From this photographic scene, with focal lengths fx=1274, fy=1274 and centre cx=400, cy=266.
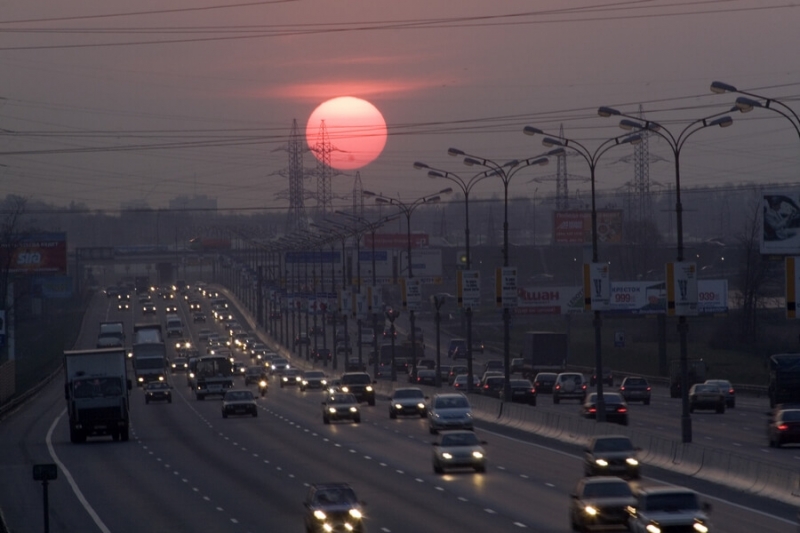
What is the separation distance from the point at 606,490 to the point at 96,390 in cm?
3004

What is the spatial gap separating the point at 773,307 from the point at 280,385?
178ft

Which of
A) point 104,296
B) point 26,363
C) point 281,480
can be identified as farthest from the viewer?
point 104,296

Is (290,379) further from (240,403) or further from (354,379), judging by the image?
(240,403)

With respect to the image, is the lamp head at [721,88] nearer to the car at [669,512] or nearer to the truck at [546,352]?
the car at [669,512]

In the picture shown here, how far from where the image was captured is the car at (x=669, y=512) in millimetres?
21234

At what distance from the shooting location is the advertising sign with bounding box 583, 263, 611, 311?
4656cm

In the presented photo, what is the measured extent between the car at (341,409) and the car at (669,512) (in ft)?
116

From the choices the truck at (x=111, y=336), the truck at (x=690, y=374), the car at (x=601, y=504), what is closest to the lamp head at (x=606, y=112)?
the car at (x=601, y=504)

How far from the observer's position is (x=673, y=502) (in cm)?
2164

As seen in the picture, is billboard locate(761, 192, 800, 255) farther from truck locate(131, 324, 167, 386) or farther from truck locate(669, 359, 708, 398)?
truck locate(131, 324, 167, 386)

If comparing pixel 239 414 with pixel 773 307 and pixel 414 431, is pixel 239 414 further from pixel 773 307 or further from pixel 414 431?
pixel 773 307

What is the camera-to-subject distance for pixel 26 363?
115562mm

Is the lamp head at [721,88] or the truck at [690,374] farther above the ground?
the lamp head at [721,88]

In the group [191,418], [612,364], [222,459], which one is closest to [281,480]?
[222,459]
